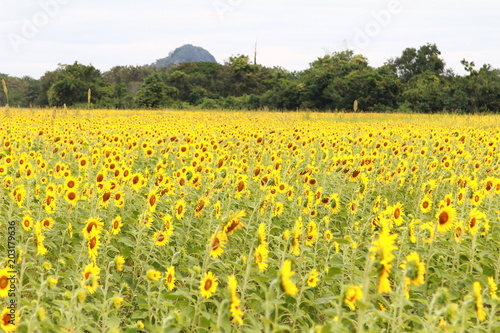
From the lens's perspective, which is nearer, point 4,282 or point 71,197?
point 4,282

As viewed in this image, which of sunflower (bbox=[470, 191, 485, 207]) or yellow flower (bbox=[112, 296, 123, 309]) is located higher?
sunflower (bbox=[470, 191, 485, 207])

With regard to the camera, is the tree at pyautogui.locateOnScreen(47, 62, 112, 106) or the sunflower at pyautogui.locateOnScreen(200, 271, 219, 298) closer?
the sunflower at pyautogui.locateOnScreen(200, 271, 219, 298)

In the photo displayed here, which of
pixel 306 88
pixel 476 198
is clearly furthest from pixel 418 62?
pixel 476 198

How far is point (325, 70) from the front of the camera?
3716cm

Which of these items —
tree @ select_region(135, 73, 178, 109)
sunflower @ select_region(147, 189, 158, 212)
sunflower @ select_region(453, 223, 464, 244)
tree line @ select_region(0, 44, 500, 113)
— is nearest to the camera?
sunflower @ select_region(453, 223, 464, 244)

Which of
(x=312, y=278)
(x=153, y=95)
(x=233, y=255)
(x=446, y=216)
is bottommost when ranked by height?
(x=233, y=255)

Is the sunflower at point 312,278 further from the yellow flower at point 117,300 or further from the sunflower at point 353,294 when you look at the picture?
the yellow flower at point 117,300

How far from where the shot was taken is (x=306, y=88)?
36500 millimetres

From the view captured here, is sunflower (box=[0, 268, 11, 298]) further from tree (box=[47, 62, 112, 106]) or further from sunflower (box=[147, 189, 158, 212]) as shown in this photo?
tree (box=[47, 62, 112, 106])

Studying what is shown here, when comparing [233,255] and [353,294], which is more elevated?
[353,294]

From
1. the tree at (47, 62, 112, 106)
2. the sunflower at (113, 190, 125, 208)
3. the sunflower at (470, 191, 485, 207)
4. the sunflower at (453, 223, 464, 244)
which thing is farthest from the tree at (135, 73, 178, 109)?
the sunflower at (453, 223, 464, 244)

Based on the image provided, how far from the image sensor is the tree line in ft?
106

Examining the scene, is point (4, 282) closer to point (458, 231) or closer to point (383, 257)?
point (383, 257)

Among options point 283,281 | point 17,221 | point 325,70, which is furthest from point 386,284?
point 325,70
